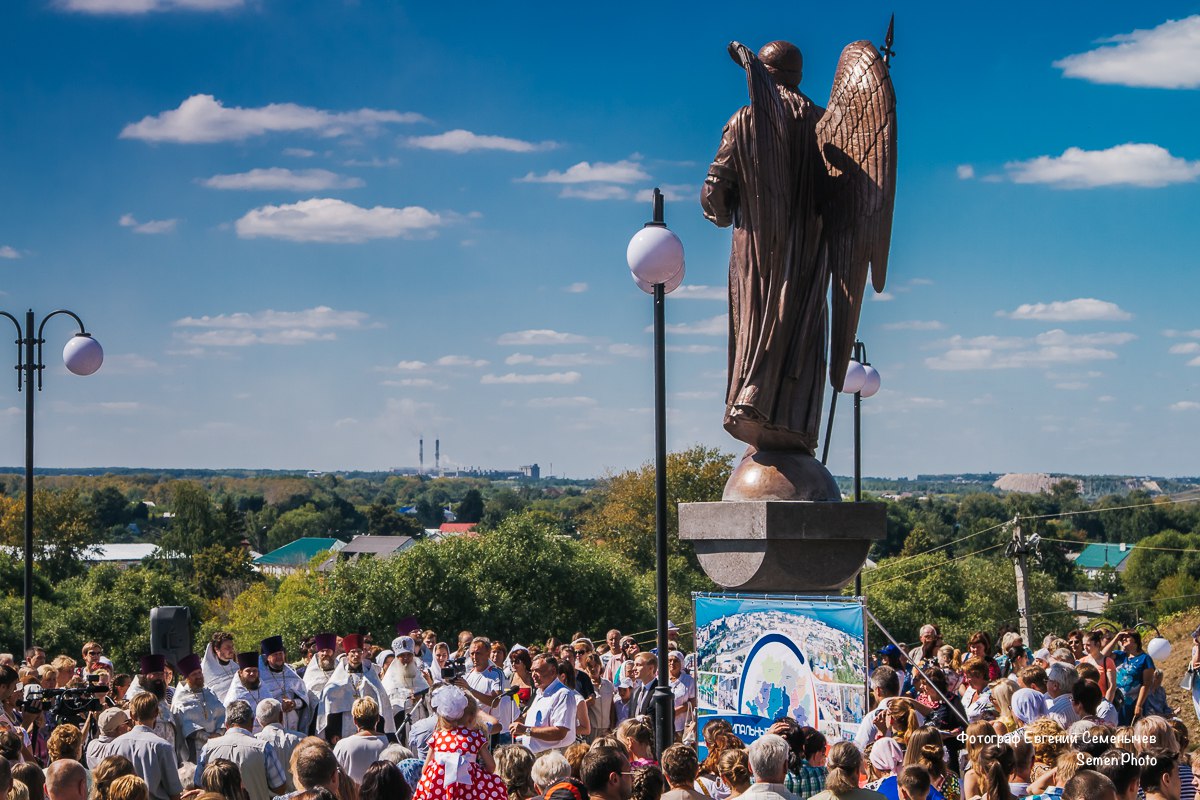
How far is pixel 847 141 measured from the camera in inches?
409

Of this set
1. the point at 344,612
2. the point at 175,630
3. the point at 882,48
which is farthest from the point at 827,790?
the point at 344,612

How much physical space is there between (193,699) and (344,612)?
25.1 m

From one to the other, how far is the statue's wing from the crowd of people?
2758 mm

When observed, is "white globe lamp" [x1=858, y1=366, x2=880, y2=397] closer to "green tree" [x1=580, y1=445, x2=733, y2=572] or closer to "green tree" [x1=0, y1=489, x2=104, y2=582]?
"green tree" [x1=580, y1=445, x2=733, y2=572]

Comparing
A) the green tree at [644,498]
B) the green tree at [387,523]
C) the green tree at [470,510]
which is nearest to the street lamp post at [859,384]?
the green tree at [644,498]

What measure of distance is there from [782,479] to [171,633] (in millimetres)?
7987

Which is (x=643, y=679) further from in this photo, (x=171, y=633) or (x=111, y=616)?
(x=111, y=616)

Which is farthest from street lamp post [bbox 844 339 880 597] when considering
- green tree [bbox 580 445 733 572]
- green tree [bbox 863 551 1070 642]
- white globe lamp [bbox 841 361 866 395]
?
green tree [bbox 580 445 733 572]

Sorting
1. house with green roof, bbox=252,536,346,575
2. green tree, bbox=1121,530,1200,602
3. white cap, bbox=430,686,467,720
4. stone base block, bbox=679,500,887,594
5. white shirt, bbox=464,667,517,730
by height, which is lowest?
house with green roof, bbox=252,536,346,575

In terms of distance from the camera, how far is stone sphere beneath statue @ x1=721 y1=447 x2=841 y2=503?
10273 millimetres

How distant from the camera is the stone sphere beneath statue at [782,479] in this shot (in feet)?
33.7

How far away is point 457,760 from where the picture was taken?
726 cm

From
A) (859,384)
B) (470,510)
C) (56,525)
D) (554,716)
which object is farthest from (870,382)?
(470,510)

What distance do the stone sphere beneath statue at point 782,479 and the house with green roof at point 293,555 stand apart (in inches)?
4390
